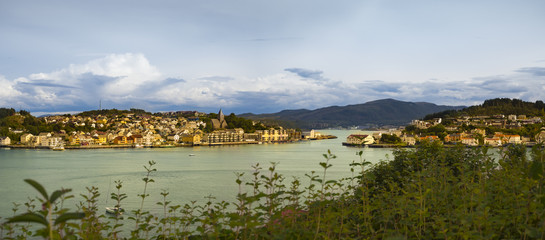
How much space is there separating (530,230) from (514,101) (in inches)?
2902

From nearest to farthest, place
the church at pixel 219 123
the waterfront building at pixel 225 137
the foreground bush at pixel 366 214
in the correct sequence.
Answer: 1. the foreground bush at pixel 366 214
2. the waterfront building at pixel 225 137
3. the church at pixel 219 123

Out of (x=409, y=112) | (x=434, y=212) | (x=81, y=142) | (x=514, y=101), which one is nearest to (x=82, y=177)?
(x=434, y=212)

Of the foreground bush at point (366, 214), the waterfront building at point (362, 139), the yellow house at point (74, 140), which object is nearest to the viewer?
the foreground bush at point (366, 214)

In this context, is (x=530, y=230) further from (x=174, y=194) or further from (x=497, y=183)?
(x=174, y=194)

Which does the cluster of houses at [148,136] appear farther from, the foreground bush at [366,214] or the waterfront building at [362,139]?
the foreground bush at [366,214]

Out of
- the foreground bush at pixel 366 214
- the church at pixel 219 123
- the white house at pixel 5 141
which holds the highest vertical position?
the church at pixel 219 123

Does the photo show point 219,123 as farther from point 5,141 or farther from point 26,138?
point 5,141

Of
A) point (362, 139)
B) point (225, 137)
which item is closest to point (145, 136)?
point (225, 137)

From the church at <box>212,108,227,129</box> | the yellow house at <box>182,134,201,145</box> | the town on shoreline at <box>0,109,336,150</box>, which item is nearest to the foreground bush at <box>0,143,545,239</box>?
the town on shoreline at <box>0,109,336,150</box>

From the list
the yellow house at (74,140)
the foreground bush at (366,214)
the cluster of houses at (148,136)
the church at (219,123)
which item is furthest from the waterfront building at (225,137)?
the foreground bush at (366,214)

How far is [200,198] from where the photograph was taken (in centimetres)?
1177

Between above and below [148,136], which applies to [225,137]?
below

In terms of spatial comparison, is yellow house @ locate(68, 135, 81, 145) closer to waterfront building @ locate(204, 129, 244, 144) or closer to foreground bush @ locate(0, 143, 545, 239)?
waterfront building @ locate(204, 129, 244, 144)

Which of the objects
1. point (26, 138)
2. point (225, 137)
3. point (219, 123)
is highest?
point (219, 123)
